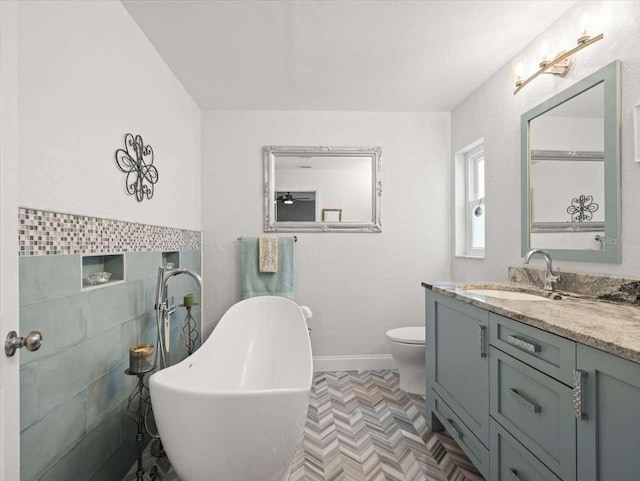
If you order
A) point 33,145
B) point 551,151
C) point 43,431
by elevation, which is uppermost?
point 551,151

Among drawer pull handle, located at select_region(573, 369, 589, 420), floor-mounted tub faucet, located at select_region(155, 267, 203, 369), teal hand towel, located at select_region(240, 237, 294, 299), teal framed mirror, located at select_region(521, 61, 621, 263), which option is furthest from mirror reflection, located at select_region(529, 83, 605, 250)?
floor-mounted tub faucet, located at select_region(155, 267, 203, 369)

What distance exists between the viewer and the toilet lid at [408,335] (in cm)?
235

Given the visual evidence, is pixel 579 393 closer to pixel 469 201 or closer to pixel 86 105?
pixel 86 105

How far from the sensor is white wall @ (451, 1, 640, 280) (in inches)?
53.1

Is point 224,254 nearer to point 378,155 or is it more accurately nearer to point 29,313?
point 378,155

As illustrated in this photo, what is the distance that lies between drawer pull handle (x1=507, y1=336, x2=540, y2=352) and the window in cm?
162

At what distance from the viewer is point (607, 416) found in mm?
814

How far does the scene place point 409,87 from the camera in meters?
2.48

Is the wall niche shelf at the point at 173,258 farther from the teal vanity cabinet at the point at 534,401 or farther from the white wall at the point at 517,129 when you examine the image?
the white wall at the point at 517,129

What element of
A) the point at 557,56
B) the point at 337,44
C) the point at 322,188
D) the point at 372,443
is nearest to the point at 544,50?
the point at 557,56

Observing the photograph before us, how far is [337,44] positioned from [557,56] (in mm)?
1164

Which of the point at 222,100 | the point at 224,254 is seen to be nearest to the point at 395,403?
the point at 224,254

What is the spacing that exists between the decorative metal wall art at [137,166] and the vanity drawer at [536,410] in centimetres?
188

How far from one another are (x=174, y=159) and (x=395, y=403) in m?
2.35
